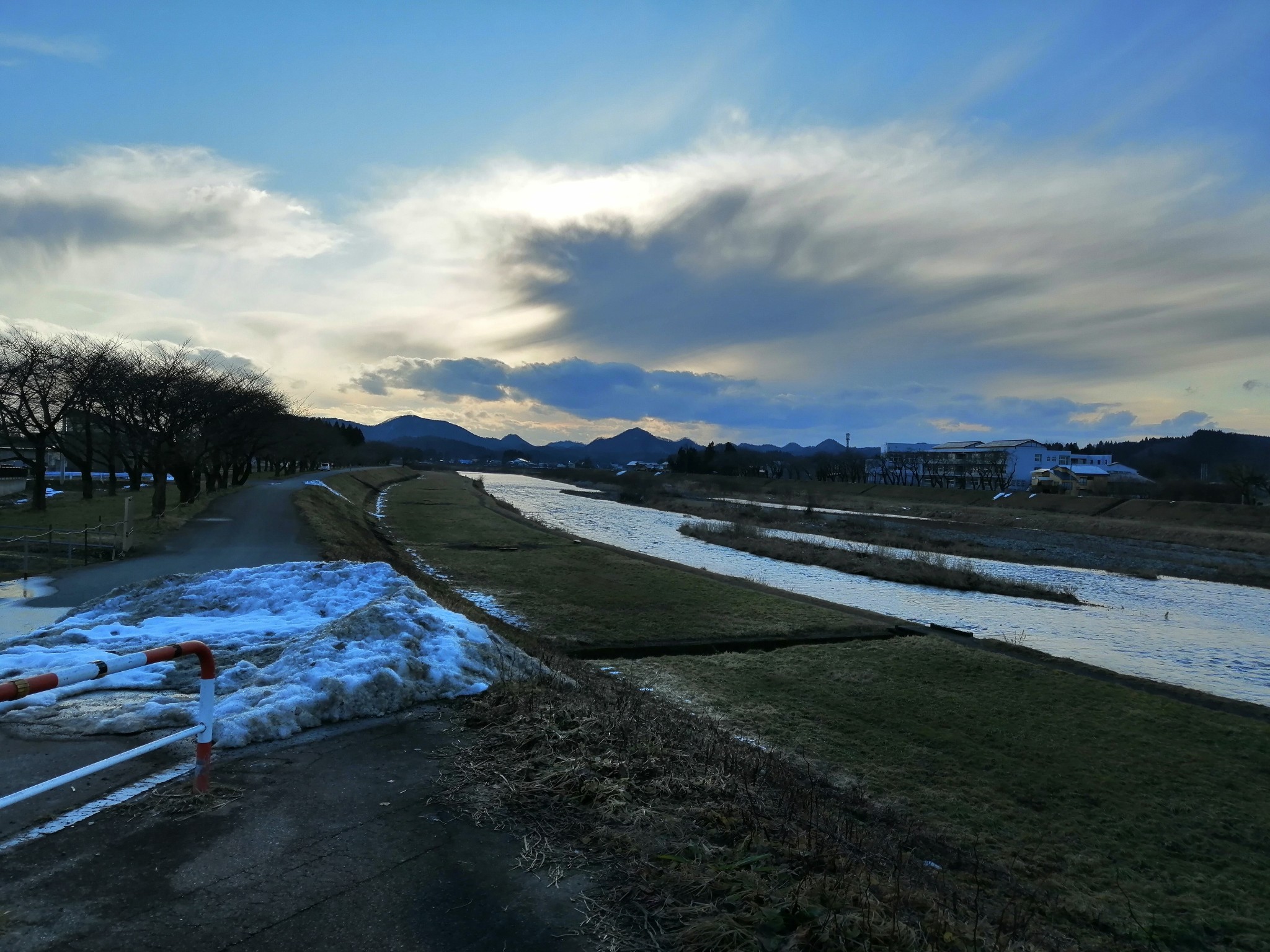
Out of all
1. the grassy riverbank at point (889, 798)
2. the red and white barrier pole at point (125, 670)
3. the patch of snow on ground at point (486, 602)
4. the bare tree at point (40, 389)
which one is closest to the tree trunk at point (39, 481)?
the bare tree at point (40, 389)

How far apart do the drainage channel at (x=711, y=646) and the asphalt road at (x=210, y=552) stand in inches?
344

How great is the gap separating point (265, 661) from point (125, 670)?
4.18m

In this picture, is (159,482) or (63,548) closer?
(63,548)

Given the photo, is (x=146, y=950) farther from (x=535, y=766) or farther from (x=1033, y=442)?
(x=1033, y=442)

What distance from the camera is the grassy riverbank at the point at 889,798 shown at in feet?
13.7

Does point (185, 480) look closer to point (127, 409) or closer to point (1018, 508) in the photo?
point (127, 409)

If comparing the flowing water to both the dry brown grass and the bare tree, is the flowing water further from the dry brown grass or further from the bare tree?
the bare tree

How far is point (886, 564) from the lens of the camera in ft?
105

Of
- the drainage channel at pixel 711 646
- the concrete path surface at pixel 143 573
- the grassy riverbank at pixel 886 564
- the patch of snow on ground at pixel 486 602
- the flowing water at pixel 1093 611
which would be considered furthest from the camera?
the grassy riverbank at pixel 886 564

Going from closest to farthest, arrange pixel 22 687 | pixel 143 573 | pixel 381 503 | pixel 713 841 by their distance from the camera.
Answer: pixel 22 687
pixel 713 841
pixel 143 573
pixel 381 503

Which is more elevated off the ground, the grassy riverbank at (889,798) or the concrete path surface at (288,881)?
the concrete path surface at (288,881)

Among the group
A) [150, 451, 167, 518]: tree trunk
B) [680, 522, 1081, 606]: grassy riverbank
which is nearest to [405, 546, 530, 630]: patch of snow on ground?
[150, 451, 167, 518]: tree trunk

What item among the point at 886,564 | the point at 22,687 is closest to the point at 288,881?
Answer: the point at 22,687

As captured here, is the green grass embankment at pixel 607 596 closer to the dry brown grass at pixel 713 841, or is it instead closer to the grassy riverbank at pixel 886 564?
the dry brown grass at pixel 713 841
